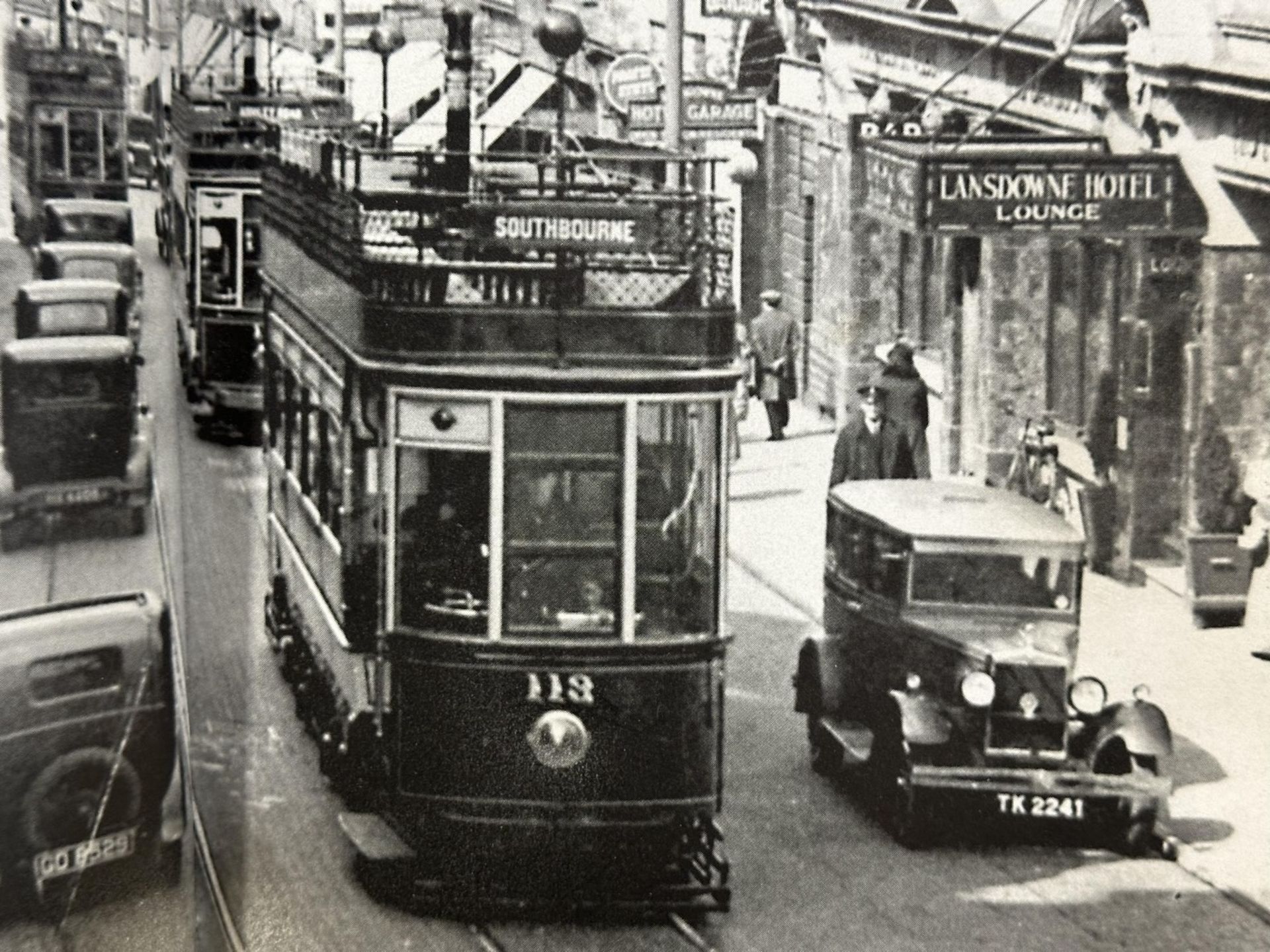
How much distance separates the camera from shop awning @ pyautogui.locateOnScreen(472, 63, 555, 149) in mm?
6730

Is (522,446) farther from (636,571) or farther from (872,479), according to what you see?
(872,479)

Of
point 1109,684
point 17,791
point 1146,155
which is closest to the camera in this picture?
point 17,791

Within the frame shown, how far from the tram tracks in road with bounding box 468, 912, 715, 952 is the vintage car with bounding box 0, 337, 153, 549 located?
147 centimetres

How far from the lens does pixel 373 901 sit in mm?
6895

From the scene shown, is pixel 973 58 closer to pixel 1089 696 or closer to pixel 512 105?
pixel 512 105

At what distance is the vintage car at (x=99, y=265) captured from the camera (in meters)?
6.18

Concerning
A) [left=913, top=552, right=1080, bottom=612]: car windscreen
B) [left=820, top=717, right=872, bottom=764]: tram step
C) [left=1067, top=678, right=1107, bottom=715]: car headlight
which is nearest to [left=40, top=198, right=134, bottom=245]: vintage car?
[left=820, top=717, right=872, bottom=764]: tram step

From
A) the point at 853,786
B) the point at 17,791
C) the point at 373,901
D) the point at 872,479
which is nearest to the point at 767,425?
the point at 872,479

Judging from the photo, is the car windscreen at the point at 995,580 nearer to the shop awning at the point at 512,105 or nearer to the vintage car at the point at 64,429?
the shop awning at the point at 512,105

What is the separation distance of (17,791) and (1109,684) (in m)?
2.96

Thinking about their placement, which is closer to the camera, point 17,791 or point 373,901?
point 17,791

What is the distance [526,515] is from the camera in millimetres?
6648

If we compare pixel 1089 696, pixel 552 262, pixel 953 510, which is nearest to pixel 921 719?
pixel 1089 696

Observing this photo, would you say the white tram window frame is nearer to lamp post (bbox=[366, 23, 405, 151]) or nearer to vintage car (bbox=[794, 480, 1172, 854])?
vintage car (bbox=[794, 480, 1172, 854])
